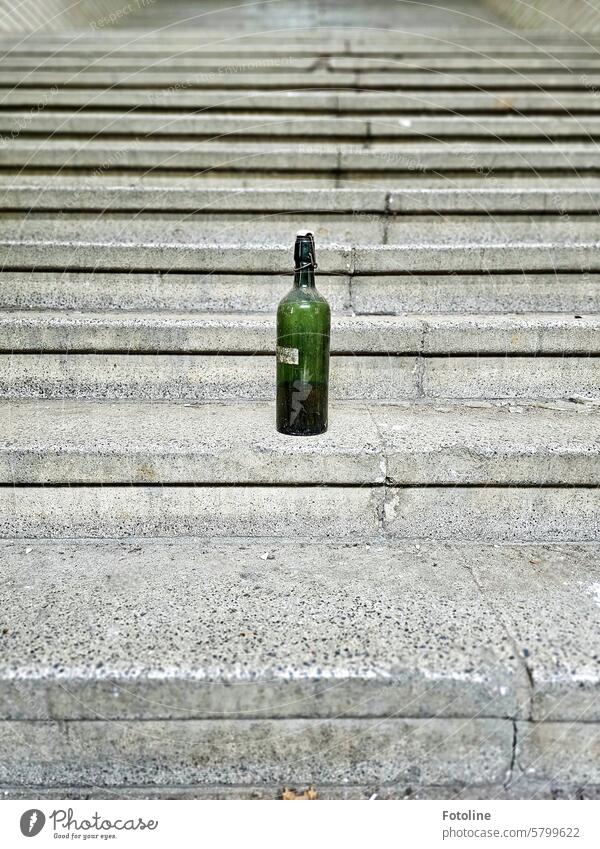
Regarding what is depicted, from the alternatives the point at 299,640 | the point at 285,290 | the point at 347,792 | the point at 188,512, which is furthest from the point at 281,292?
the point at 347,792

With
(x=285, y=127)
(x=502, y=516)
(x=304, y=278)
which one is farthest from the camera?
(x=285, y=127)

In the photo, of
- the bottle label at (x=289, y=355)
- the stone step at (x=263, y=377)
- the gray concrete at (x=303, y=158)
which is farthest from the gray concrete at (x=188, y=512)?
the gray concrete at (x=303, y=158)

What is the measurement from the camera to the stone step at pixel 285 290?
239 centimetres

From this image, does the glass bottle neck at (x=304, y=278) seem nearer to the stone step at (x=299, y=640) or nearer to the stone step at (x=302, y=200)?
the stone step at (x=299, y=640)

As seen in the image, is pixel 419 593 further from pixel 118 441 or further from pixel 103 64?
pixel 103 64

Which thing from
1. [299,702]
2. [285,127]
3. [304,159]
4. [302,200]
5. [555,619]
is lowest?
[299,702]

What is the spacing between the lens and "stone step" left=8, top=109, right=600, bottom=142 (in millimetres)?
3039

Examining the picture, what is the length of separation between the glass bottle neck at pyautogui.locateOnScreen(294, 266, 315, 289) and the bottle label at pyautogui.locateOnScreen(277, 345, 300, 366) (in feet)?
0.63

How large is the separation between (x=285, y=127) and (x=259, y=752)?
9.65 ft

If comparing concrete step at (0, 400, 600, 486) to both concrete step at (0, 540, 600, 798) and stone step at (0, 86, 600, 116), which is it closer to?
concrete step at (0, 540, 600, 798)

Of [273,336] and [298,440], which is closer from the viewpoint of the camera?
[298,440]

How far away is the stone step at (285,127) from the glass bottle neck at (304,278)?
6.03 ft

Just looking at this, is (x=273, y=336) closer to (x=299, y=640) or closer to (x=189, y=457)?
(x=189, y=457)

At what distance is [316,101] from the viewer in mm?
3221
